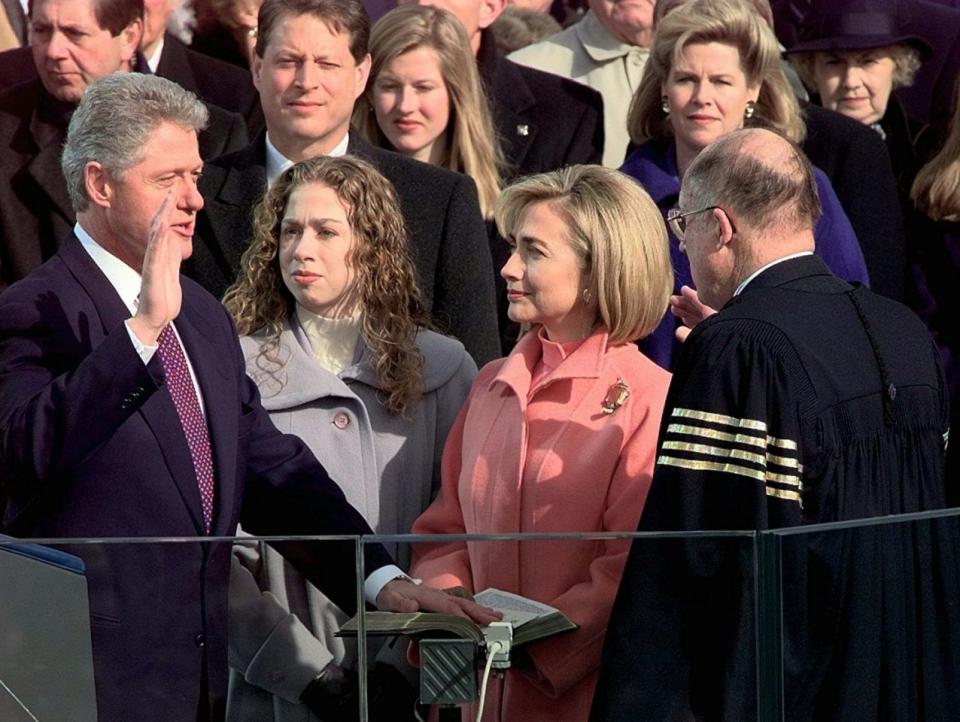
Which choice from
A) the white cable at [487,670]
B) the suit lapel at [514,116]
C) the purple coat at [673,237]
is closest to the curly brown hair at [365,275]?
the purple coat at [673,237]

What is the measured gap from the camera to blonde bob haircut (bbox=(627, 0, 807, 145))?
5.92 metres

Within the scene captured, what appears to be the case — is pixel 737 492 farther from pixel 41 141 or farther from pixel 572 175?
pixel 41 141

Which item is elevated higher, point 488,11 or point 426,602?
point 488,11

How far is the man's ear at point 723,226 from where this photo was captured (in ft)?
14.1

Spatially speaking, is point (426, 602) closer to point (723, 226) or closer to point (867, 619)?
point (867, 619)

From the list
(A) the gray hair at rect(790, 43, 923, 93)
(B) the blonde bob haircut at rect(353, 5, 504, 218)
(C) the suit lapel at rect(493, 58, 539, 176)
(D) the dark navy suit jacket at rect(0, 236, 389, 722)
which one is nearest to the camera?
(D) the dark navy suit jacket at rect(0, 236, 389, 722)

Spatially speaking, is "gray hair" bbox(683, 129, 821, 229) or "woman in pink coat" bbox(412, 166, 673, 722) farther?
"woman in pink coat" bbox(412, 166, 673, 722)

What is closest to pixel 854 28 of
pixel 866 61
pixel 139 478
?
pixel 866 61

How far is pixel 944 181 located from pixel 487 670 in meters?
2.89

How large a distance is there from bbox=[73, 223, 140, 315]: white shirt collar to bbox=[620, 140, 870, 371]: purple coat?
5.17ft

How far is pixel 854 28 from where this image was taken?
6.74 metres

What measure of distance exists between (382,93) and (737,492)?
2564mm

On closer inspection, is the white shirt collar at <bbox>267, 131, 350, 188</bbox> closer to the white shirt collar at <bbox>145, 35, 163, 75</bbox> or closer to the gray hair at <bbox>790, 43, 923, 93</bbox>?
the white shirt collar at <bbox>145, 35, 163, 75</bbox>

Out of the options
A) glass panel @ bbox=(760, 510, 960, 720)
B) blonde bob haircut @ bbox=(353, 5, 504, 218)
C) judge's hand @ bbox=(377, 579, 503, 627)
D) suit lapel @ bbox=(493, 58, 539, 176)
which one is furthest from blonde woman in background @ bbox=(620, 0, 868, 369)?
judge's hand @ bbox=(377, 579, 503, 627)
